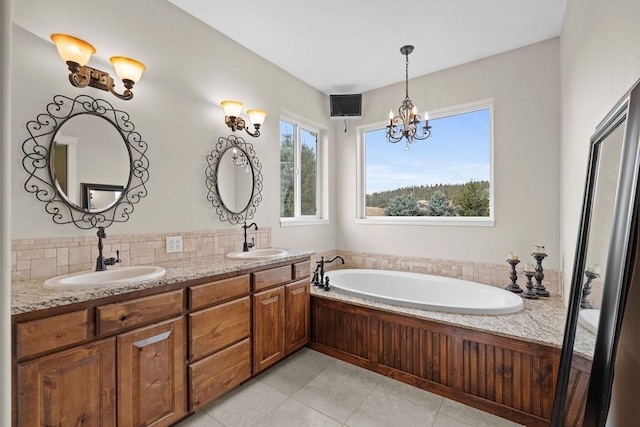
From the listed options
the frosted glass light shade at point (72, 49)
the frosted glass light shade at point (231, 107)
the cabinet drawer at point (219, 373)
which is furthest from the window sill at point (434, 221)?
the frosted glass light shade at point (72, 49)

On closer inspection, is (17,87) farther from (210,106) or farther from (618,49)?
(618,49)

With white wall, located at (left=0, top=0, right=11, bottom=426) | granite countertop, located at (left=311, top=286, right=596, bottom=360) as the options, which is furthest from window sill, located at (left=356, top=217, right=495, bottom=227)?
white wall, located at (left=0, top=0, right=11, bottom=426)

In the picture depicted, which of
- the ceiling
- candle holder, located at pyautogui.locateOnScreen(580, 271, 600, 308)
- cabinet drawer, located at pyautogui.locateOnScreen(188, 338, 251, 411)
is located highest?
the ceiling

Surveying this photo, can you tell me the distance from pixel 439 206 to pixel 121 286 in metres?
3.16

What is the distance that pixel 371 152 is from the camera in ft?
13.0

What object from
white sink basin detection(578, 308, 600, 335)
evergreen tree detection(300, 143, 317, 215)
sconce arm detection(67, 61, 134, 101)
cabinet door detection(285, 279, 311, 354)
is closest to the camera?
white sink basin detection(578, 308, 600, 335)

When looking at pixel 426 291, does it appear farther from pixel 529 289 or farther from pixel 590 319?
pixel 590 319

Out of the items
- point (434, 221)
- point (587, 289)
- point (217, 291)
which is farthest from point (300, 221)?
point (587, 289)

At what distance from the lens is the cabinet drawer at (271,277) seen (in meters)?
2.20

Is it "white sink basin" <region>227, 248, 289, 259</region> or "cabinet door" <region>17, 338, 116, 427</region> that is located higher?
"white sink basin" <region>227, 248, 289, 259</region>

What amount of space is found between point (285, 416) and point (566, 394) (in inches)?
59.7

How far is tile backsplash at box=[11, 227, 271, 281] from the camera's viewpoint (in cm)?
156

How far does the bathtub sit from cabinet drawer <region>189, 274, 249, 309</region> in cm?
106

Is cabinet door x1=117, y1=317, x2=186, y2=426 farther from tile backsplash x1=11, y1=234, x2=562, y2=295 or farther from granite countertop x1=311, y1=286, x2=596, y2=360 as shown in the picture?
granite countertop x1=311, y1=286, x2=596, y2=360
